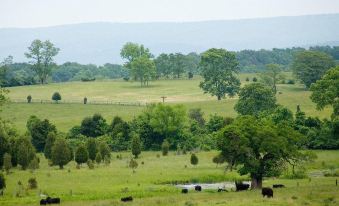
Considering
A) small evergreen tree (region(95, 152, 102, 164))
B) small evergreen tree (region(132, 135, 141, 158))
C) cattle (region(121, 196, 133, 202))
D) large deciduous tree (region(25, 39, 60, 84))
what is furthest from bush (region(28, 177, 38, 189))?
large deciduous tree (region(25, 39, 60, 84))

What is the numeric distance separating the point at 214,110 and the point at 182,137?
2974cm

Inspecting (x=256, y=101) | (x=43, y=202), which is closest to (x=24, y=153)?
(x=43, y=202)

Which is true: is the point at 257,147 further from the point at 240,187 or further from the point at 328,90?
the point at 328,90

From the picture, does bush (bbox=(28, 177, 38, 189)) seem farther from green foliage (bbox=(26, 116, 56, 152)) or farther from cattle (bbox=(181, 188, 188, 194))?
green foliage (bbox=(26, 116, 56, 152))

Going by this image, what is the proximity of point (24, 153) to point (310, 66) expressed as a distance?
302 feet

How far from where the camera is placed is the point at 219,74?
141 metres

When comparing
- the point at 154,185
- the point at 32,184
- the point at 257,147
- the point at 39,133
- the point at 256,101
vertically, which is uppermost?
the point at 256,101

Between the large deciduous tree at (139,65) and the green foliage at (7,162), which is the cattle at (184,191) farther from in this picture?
the large deciduous tree at (139,65)

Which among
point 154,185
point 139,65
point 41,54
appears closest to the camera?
point 154,185

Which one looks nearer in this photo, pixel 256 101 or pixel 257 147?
pixel 257 147

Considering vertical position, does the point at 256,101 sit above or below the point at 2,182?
above

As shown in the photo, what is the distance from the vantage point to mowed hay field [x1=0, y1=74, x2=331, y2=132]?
117062 millimetres

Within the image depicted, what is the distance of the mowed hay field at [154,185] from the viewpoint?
4559cm

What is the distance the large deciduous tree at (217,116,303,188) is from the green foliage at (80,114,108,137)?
44.4 meters
